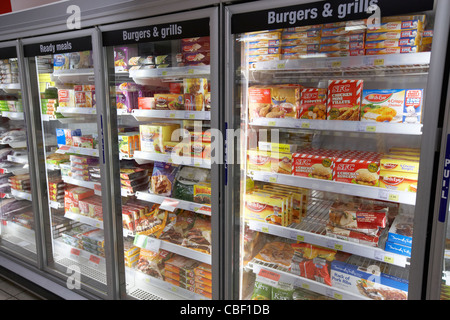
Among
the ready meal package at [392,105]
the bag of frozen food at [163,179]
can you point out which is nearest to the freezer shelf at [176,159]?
the bag of frozen food at [163,179]

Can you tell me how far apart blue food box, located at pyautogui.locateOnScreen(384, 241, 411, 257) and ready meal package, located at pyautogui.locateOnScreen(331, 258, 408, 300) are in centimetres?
17

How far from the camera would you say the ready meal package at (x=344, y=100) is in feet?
4.97

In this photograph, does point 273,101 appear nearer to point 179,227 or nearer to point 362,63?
point 362,63

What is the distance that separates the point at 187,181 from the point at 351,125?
106cm

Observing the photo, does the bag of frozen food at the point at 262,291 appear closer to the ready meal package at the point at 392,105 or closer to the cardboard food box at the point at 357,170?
the cardboard food box at the point at 357,170

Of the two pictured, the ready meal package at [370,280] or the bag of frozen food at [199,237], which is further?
the bag of frozen food at [199,237]

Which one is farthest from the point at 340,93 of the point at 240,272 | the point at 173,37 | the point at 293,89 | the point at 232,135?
the point at 240,272

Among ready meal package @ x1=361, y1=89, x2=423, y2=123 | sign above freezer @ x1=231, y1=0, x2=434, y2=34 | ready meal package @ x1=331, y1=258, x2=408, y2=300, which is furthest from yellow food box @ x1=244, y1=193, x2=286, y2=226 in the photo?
sign above freezer @ x1=231, y1=0, x2=434, y2=34

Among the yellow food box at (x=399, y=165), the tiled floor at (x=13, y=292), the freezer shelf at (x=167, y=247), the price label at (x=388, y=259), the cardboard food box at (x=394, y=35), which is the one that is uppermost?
the cardboard food box at (x=394, y=35)

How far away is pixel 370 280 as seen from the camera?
159 centimetres

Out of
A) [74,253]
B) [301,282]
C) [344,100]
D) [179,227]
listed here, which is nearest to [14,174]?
[74,253]

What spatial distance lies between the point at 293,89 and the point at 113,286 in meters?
1.77

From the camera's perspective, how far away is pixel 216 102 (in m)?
1.61
